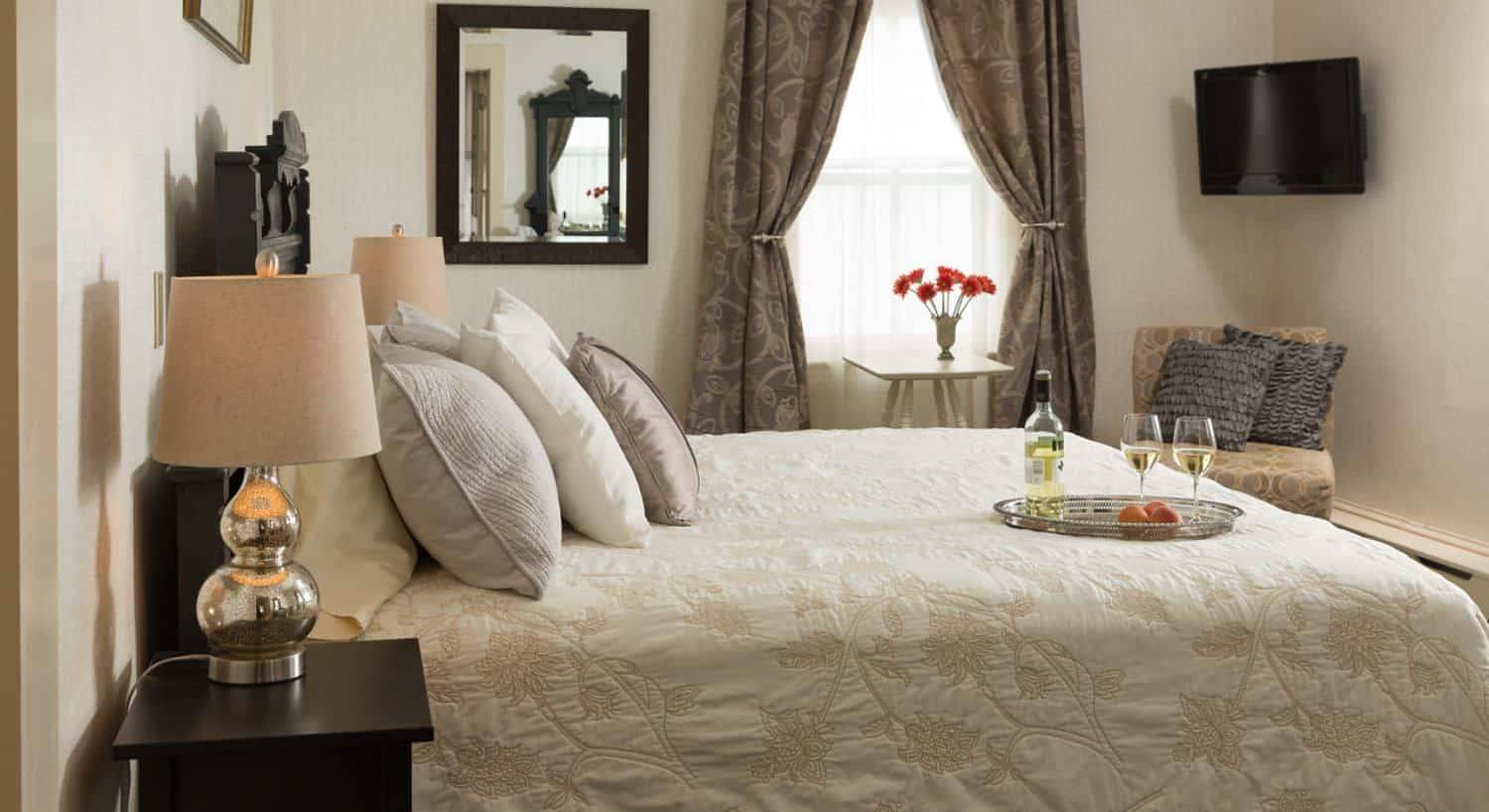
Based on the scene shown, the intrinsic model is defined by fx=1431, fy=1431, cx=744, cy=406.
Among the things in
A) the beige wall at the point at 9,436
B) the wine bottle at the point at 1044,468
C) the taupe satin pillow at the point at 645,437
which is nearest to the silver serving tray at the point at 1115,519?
the wine bottle at the point at 1044,468

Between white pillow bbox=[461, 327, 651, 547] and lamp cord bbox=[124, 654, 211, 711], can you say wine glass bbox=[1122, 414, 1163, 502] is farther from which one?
lamp cord bbox=[124, 654, 211, 711]

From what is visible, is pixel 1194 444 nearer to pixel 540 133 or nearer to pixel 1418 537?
pixel 1418 537

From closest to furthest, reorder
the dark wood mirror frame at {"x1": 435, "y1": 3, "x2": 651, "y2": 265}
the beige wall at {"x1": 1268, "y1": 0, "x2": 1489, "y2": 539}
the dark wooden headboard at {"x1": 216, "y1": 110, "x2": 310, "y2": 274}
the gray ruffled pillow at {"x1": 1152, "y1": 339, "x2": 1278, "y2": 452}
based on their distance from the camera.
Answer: the dark wooden headboard at {"x1": 216, "y1": 110, "x2": 310, "y2": 274}
the beige wall at {"x1": 1268, "y1": 0, "x2": 1489, "y2": 539}
the gray ruffled pillow at {"x1": 1152, "y1": 339, "x2": 1278, "y2": 452}
the dark wood mirror frame at {"x1": 435, "y1": 3, "x2": 651, "y2": 265}

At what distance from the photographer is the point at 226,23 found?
3.04 meters

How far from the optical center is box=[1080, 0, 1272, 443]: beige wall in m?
5.88

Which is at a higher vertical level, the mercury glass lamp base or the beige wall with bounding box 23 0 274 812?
the beige wall with bounding box 23 0 274 812

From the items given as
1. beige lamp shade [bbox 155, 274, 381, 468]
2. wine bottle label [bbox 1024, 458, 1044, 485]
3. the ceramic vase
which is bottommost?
wine bottle label [bbox 1024, 458, 1044, 485]

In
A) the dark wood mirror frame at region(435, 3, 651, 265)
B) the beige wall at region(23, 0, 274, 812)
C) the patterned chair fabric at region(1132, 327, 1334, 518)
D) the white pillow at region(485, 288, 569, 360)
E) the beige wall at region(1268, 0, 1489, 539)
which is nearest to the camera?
the beige wall at region(23, 0, 274, 812)

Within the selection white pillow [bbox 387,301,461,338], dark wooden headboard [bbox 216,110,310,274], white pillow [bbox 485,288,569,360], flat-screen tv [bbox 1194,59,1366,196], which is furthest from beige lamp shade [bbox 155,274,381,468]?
flat-screen tv [bbox 1194,59,1366,196]

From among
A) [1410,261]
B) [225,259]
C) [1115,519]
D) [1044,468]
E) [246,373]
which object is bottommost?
[1115,519]

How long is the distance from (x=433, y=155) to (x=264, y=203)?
2716 mm

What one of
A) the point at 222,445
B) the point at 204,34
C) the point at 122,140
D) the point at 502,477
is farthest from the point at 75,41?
the point at 204,34

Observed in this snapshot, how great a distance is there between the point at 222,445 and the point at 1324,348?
4.31 meters

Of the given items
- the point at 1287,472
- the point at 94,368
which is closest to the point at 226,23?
the point at 94,368
